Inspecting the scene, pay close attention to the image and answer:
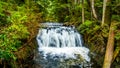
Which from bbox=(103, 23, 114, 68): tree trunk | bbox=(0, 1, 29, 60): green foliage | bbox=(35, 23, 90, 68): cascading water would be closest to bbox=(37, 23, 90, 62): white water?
bbox=(35, 23, 90, 68): cascading water

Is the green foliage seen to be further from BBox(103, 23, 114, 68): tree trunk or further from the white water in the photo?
BBox(103, 23, 114, 68): tree trunk

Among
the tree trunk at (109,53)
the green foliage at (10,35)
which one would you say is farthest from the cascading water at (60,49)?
the green foliage at (10,35)

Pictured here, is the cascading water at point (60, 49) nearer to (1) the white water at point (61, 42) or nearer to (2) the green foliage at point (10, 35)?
(1) the white water at point (61, 42)

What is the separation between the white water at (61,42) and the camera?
490 inches

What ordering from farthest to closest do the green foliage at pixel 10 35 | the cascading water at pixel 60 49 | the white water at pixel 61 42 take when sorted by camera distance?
the white water at pixel 61 42
the cascading water at pixel 60 49
the green foliage at pixel 10 35

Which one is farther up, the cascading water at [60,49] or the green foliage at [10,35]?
the green foliage at [10,35]

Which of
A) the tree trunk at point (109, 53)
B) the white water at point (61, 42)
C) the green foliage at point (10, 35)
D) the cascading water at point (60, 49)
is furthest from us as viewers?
the white water at point (61, 42)

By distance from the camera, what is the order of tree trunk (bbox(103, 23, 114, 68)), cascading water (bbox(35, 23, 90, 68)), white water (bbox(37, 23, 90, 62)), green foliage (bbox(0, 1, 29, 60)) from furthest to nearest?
white water (bbox(37, 23, 90, 62)) < cascading water (bbox(35, 23, 90, 68)) < tree trunk (bbox(103, 23, 114, 68)) < green foliage (bbox(0, 1, 29, 60))

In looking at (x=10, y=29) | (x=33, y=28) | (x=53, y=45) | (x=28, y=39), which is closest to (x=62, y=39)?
(x=53, y=45)

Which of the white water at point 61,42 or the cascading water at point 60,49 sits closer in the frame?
the cascading water at point 60,49

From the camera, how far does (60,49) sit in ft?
43.8

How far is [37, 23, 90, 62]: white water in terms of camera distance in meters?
12.5

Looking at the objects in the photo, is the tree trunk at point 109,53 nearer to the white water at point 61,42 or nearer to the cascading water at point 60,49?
the cascading water at point 60,49

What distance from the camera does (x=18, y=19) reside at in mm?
10336
